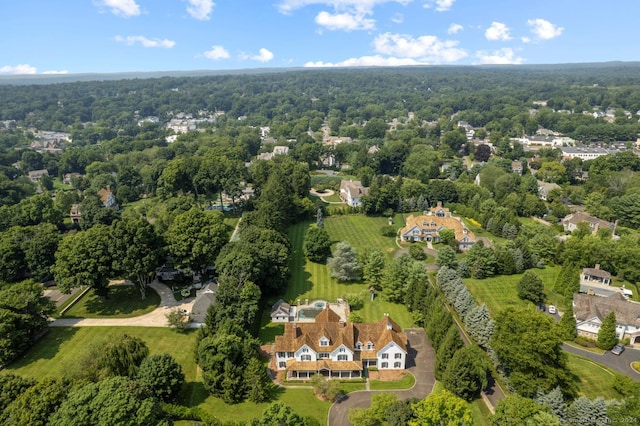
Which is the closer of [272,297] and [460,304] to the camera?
[460,304]

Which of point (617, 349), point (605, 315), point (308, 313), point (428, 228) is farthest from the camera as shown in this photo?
point (428, 228)

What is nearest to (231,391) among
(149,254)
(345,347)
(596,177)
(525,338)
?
(345,347)

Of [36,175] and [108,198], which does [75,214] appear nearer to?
[108,198]

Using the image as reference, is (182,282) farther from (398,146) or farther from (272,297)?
(398,146)

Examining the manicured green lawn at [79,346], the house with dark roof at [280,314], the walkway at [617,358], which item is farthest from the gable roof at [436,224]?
the manicured green lawn at [79,346]

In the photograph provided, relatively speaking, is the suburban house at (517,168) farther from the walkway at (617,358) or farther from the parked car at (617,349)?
the walkway at (617,358)

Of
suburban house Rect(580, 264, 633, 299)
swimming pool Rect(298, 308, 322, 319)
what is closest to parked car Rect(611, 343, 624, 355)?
suburban house Rect(580, 264, 633, 299)

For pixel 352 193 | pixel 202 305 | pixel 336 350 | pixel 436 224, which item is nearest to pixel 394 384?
pixel 336 350
